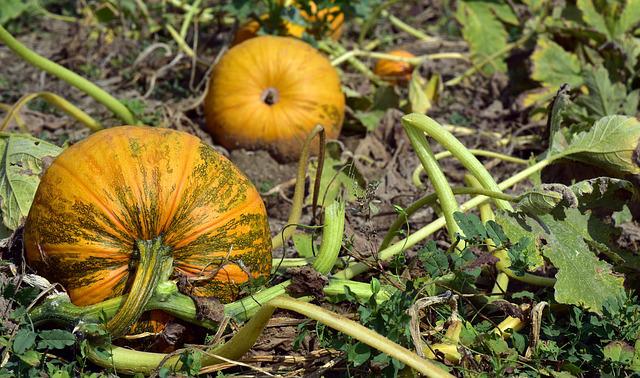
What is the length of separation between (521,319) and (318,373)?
2.32 feet

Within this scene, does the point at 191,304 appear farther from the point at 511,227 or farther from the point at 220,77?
the point at 220,77

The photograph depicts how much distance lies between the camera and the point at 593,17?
500 cm

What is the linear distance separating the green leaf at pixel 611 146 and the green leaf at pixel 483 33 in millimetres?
2390

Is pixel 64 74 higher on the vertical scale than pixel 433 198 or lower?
higher

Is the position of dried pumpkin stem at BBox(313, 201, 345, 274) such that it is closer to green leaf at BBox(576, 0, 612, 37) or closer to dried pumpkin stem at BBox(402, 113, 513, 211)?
dried pumpkin stem at BBox(402, 113, 513, 211)

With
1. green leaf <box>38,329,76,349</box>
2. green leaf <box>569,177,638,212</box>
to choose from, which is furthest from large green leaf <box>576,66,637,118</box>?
green leaf <box>38,329,76,349</box>

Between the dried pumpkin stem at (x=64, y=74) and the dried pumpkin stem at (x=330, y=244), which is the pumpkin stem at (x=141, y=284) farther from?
the dried pumpkin stem at (x=64, y=74)

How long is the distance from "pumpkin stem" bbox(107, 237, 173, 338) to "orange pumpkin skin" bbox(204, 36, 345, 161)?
1.99 meters

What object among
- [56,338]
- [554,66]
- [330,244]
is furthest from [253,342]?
[554,66]

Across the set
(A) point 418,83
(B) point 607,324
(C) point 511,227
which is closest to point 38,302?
(C) point 511,227

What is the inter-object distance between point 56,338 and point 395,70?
3.52 metres

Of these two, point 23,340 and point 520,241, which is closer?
point 23,340

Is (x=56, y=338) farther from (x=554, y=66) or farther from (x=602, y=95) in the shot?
(x=554, y=66)

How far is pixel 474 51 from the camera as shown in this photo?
5.69 m
